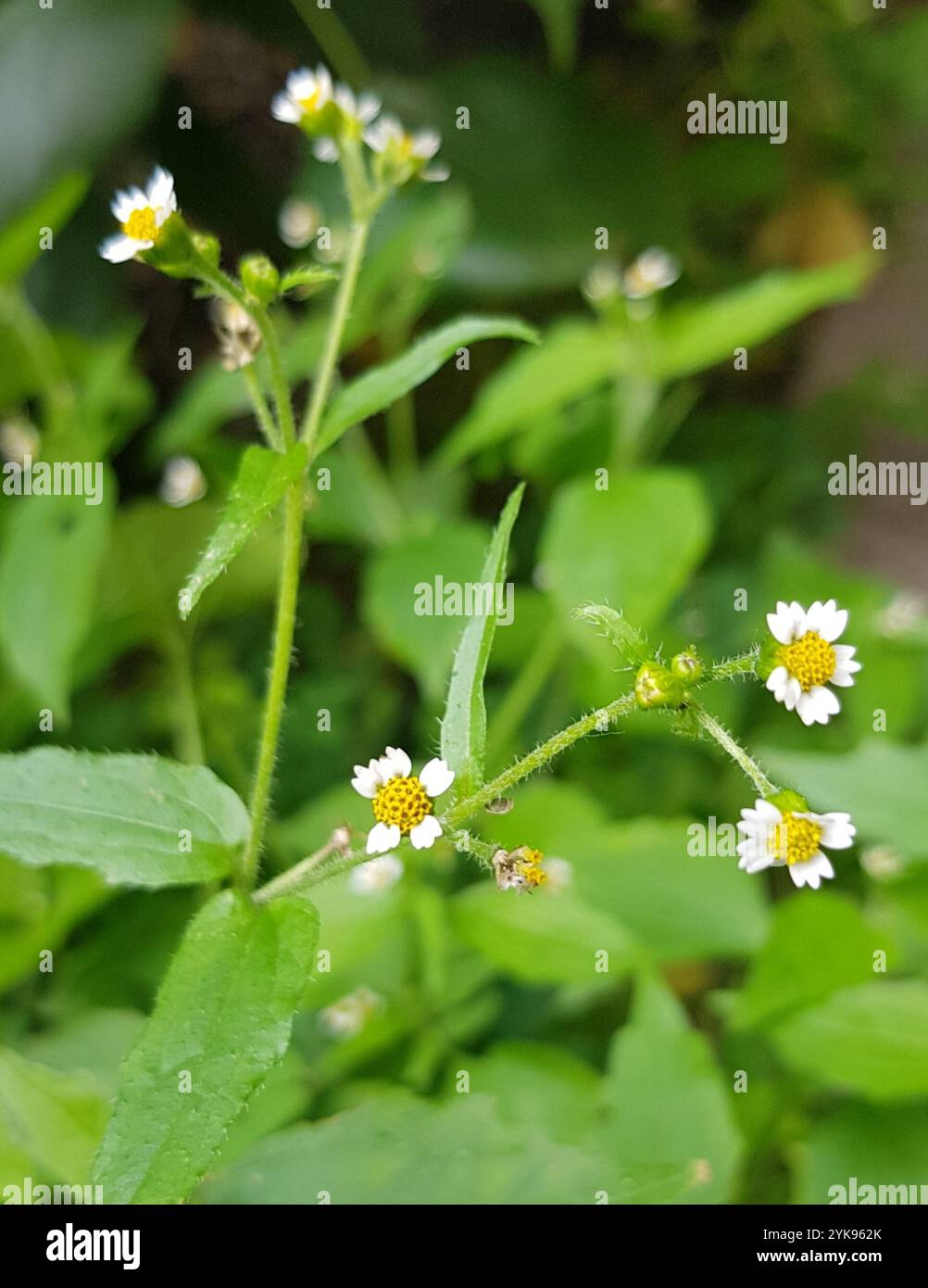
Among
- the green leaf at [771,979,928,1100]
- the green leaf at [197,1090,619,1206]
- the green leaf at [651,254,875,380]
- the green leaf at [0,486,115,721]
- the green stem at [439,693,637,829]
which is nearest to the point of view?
the green stem at [439,693,637,829]

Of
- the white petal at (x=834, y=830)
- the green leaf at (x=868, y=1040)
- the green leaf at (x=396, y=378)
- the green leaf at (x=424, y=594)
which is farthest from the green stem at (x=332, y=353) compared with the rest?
the green leaf at (x=868, y=1040)

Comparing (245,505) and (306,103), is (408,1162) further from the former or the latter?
(306,103)

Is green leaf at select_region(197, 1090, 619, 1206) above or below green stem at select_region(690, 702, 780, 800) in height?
below

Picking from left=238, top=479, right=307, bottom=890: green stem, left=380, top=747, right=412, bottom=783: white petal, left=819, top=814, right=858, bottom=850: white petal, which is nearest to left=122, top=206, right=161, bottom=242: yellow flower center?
left=238, top=479, right=307, bottom=890: green stem

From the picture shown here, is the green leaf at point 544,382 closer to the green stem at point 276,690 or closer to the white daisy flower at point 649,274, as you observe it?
the white daisy flower at point 649,274

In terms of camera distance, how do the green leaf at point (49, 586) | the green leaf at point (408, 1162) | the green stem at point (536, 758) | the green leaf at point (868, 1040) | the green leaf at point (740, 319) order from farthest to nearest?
the green leaf at point (740, 319) → the green leaf at point (49, 586) → the green leaf at point (868, 1040) → the green leaf at point (408, 1162) → the green stem at point (536, 758)

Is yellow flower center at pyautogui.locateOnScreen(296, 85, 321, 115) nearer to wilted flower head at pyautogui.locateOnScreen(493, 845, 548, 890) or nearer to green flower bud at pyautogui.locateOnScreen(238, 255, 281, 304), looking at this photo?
green flower bud at pyautogui.locateOnScreen(238, 255, 281, 304)

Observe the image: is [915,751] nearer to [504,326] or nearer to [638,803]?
[638,803]
